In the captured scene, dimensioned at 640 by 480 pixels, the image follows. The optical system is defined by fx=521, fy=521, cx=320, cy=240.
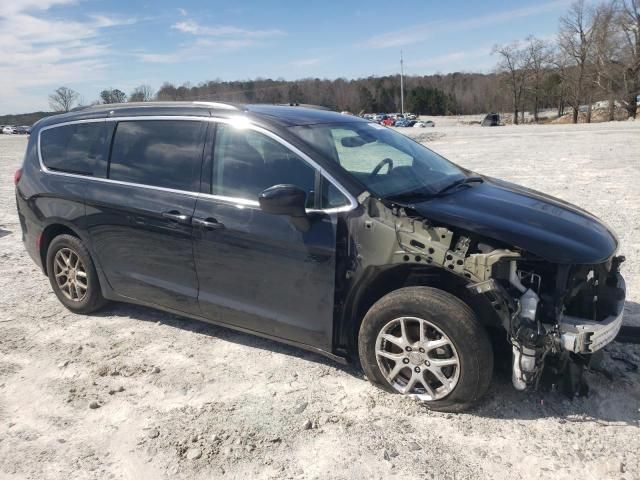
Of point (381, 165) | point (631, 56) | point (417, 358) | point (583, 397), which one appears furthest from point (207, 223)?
point (631, 56)

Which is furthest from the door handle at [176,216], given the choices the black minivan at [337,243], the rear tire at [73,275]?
the rear tire at [73,275]

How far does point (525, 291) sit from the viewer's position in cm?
299

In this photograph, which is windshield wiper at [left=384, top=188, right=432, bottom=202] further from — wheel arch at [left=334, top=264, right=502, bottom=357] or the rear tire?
the rear tire

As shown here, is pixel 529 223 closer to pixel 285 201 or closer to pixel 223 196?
pixel 285 201

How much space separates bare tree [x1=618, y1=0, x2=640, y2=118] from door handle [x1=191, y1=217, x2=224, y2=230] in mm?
59741

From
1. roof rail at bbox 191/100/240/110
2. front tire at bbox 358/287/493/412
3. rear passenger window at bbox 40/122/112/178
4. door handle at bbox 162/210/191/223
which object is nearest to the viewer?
front tire at bbox 358/287/493/412

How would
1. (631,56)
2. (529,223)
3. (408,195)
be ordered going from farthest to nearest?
(631,56) → (408,195) → (529,223)

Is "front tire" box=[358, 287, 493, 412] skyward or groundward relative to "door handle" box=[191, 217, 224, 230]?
groundward

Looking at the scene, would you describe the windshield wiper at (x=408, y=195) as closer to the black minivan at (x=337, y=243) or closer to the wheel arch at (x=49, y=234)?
the black minivan at (x=337, y=243)

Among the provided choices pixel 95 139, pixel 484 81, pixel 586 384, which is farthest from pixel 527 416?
pixel 484 81

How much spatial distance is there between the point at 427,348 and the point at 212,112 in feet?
7.67

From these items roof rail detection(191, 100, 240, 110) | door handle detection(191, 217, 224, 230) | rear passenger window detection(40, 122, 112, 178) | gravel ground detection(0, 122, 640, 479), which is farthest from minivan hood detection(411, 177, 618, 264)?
rear passenger window detection(40, 122, 112, 178)

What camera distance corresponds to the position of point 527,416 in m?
3.15

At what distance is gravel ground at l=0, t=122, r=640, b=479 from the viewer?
2.81m
